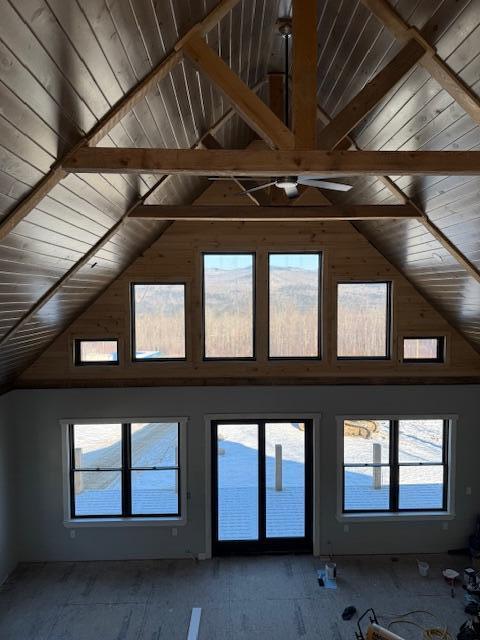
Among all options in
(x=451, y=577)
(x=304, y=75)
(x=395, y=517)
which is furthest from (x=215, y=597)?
(x=304, y=75)

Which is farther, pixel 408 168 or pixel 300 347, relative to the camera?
pixel 300 347

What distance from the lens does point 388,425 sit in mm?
6578

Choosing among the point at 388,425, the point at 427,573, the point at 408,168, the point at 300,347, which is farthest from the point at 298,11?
the point at 427,573

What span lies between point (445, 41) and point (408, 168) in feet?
2.19

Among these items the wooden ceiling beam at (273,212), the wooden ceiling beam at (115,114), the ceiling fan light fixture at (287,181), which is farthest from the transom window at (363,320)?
the wooden ceiling beam at (115,114)

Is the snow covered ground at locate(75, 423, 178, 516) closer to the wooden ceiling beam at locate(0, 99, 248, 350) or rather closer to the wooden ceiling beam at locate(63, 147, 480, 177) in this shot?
the wooden ceiling beam at locate(0, 99, 248, 350)

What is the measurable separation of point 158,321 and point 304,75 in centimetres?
435

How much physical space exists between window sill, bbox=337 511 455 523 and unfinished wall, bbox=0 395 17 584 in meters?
4.44

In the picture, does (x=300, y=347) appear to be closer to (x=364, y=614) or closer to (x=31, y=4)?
(x=364, y=614)

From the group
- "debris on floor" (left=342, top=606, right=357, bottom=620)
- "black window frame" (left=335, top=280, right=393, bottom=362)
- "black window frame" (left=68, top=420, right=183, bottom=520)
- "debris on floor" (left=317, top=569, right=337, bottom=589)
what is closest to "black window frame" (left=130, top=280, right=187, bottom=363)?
"black window frame" (left=68, top=420, right=183, bottom=520)

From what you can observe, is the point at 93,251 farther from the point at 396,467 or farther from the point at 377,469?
the point at 396,467

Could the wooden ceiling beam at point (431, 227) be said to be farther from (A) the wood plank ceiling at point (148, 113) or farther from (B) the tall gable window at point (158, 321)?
(B) the tall gable window at point (158, 321)

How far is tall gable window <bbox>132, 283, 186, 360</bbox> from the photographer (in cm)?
641

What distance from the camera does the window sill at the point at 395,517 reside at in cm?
639
